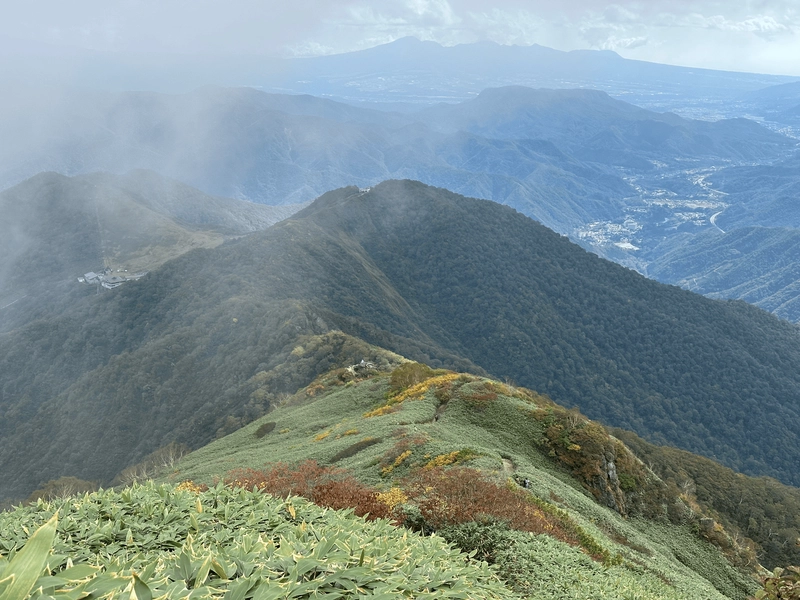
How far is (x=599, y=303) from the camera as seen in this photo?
142875 millimetres

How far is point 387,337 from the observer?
301 feet

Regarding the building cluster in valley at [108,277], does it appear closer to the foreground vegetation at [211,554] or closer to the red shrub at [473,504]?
the red shrub at [473,504]

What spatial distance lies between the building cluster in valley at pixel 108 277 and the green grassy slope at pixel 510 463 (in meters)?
122

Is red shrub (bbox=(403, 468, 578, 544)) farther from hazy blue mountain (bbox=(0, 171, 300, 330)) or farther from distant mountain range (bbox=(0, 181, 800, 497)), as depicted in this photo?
hazy blue mountain (bbox=(0, 171, 300, 330))

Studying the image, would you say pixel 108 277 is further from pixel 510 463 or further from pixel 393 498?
pixel 393 498

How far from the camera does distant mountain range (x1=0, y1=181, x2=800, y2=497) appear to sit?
2650 inches

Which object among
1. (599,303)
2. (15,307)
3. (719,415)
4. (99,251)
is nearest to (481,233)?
(599,303)

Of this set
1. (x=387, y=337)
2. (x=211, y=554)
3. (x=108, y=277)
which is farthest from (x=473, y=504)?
(x=108, y=277)

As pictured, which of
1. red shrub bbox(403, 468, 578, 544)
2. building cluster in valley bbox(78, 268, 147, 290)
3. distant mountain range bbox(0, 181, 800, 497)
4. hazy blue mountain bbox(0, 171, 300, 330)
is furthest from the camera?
hazy blue mountain bbox(0, 171, 300, 330)

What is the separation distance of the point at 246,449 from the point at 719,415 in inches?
4480

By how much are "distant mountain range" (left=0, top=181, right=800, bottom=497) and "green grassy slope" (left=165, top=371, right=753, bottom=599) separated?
2044cm

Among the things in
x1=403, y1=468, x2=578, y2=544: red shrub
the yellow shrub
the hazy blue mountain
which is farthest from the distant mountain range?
the yellow shrub

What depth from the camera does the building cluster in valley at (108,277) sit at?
14388 cm

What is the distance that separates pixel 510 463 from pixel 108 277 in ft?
514
